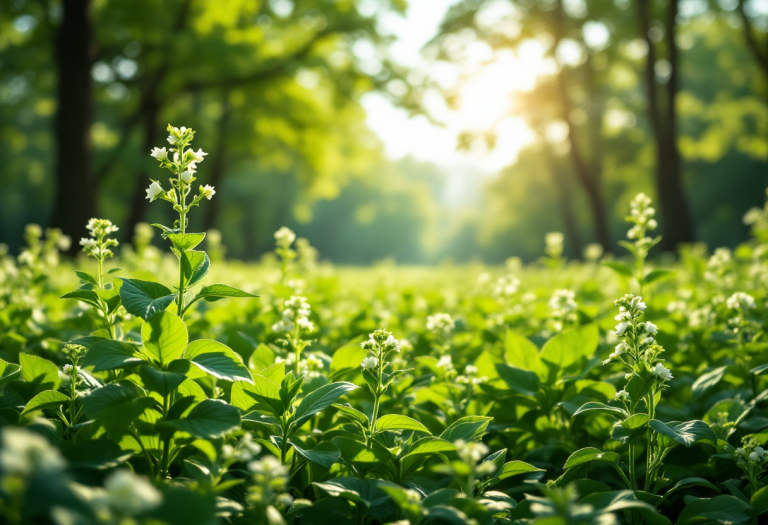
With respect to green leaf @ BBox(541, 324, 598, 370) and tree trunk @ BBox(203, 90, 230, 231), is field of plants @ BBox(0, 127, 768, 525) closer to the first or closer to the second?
green leaf @ BBox(541, 324, 598, 370)

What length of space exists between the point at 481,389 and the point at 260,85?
15.9 m

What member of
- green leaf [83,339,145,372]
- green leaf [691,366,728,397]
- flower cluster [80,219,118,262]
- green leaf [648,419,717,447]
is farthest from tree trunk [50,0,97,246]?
green leaf [648,419,717,447]

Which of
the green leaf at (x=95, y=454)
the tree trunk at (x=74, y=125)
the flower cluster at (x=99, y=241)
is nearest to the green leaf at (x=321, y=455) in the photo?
the green leaf at (x=95, y=454)

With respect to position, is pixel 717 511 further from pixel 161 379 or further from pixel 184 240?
pixel 184 240

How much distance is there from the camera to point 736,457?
2049 millimetres

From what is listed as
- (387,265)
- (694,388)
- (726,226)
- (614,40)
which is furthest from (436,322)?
(726,226)

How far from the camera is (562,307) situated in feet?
10.4

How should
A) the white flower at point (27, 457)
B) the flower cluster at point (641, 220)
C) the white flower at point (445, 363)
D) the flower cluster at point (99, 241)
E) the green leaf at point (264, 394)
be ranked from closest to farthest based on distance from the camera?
the white flower at point (27, 457)
the green leaf at point (264, 394)
the flower cluster at point (99, 241)
the white flower at point (445, 363)
the flower cluster at point (641, 220)

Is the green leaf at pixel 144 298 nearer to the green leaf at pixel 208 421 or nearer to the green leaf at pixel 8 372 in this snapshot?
the green leaf at pixel 208 421

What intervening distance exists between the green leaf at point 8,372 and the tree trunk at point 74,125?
388 inches

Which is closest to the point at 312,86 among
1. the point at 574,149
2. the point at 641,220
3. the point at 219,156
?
the point at 219,156

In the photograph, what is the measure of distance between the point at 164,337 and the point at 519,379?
64.6 inches

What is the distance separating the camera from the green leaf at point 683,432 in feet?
5.78

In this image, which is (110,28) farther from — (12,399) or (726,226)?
(726,226)
